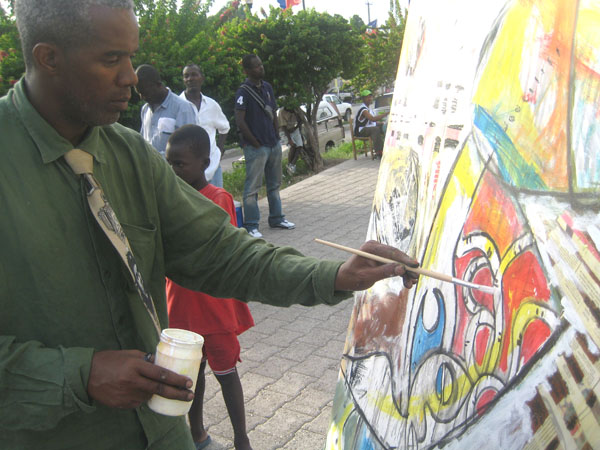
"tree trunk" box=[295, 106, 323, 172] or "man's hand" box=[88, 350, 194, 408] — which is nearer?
"man's hand" box=[88, 350, 194, 408]

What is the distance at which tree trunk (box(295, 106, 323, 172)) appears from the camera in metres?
11.9

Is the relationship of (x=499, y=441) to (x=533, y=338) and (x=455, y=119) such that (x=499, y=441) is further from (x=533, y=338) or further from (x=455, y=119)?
(x=455, y=119)

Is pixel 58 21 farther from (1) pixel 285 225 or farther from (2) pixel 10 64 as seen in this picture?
(2) pixel 10 64

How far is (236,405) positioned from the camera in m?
3.03

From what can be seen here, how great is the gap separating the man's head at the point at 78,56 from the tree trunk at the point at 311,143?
10.3 meters

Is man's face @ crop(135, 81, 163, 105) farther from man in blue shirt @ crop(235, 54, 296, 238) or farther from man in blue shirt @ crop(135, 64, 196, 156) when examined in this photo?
man in blue shirt @ crop(235, 54, 296, 238)

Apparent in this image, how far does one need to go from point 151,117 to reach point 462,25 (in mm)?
3884

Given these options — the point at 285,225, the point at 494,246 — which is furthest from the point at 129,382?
the point at 285,225

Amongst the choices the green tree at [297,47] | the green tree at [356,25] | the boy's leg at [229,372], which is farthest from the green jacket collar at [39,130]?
the green tree at [356,25]

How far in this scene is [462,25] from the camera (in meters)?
1.87

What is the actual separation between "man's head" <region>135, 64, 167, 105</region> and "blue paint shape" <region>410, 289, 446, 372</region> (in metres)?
3.94

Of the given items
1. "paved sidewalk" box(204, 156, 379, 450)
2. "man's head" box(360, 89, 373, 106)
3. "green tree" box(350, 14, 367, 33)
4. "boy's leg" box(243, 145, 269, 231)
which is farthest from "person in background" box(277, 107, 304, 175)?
"paved sidewalk" box(204, 156, 379, 450)

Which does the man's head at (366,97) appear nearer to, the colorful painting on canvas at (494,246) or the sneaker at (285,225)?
the sneaker at (285,225)

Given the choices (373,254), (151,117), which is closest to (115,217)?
(373,254)
